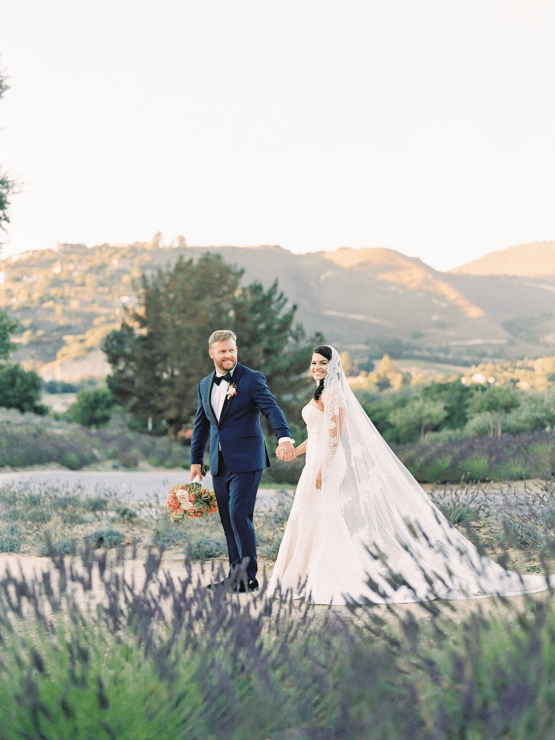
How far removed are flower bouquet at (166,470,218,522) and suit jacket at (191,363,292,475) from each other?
28 cm

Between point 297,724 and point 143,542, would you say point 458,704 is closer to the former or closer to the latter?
point 297,724

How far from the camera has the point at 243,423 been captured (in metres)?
4.98

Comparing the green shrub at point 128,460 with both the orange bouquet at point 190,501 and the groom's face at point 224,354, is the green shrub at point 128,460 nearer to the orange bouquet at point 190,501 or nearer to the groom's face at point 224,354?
the orange bouquet at point 190,501

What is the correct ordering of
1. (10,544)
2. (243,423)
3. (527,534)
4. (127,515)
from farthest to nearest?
(127,515) → (10,544) → (527,534) → (243,423)

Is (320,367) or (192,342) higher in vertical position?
(320,367)

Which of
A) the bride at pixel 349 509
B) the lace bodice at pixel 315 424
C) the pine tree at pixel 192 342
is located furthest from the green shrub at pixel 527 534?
the pine tree at pixel 192 342

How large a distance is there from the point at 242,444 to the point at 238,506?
451 millimetres

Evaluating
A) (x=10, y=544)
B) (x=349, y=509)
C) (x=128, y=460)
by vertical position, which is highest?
(x=349, y=509)

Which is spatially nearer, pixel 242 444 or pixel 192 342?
pixel 242 444

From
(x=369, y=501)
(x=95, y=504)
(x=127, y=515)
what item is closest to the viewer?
(x=369, y=501)

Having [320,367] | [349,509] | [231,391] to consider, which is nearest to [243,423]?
[231,391]

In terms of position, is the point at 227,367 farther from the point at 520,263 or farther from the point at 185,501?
the point at 520,263

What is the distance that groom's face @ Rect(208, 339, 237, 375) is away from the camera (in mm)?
4879

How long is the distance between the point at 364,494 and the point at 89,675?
3.04 metres
